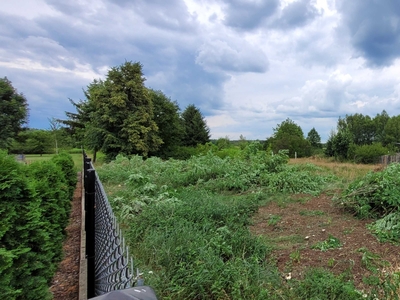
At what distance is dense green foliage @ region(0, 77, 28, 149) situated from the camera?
73.2 ft

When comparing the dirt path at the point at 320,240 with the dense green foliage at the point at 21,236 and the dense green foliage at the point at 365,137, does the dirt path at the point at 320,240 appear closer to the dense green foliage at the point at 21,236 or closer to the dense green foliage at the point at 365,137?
the dense green foliage at the point at 21,236

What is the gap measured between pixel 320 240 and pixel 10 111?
90.1ft

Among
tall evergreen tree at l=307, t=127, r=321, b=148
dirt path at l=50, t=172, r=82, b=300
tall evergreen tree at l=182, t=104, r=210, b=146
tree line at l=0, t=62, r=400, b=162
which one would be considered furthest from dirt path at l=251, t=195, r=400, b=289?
tall evergreen tree at l=307, t=127, r=321, b=148

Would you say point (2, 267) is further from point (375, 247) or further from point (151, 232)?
point (375, 247)

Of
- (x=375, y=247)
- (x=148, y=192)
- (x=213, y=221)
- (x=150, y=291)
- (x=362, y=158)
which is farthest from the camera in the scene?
(x=362, y=158)

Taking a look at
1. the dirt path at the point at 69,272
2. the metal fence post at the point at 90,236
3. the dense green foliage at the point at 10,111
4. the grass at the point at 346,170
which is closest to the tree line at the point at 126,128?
the dense green foliage at the point at 10,111

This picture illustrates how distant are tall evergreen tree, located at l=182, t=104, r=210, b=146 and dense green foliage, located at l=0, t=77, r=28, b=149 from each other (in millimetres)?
15647

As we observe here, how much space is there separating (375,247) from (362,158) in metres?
26.8

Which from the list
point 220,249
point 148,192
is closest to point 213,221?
point 220,249

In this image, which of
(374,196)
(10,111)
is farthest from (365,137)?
(10,111)

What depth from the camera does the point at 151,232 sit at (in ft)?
10.3

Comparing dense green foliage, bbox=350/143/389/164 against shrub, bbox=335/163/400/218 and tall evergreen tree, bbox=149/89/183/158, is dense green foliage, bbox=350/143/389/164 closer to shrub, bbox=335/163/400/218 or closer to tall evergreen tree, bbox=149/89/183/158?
tall evergreen tree, bbox=149/89/183/158

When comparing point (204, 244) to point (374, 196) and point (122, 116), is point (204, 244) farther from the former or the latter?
point (122, 116)

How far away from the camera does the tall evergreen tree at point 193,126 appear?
29.8 meters
